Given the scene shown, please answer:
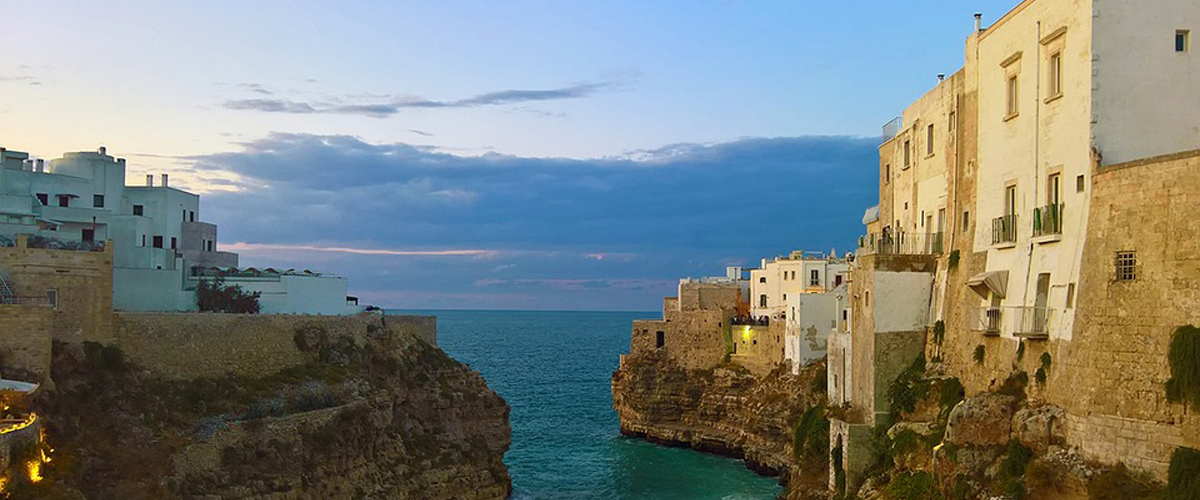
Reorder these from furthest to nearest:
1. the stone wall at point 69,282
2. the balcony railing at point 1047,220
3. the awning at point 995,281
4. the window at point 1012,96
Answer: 1. the stone wall at point 69,282
2. the awning at point 995,281
3. the window at point 1012,96
4. the balcony railing at point 1047,220

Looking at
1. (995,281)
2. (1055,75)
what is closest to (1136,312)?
(995,281)

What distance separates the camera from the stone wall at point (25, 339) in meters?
32.4

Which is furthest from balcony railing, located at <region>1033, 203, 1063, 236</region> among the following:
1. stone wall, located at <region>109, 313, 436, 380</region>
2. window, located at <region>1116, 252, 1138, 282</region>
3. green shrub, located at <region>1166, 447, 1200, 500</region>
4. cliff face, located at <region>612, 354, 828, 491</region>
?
stone wall, located at <region>109, 313, 436, 380</region>

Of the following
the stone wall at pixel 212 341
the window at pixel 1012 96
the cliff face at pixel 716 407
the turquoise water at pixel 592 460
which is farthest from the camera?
the cliff face at pixel 716 407

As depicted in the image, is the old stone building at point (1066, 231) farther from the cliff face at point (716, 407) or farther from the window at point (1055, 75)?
the cliff face at point (716, 407)

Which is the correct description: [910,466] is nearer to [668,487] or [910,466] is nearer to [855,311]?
[855,311]

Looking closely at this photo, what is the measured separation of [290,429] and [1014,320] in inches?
977

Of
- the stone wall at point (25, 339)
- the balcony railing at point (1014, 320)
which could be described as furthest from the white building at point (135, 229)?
the balcony railing at point (1014, 320)

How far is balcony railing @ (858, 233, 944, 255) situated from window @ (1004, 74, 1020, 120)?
633 cm

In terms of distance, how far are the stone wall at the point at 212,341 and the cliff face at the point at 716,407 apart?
2407 centimetres

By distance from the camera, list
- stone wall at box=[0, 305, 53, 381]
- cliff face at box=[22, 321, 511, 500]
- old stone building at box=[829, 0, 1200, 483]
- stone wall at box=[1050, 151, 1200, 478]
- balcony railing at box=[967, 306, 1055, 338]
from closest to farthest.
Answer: stone wall at box=[1050, 151, 1200, 478] → old stone building at box=[829, 0, 1200, 483] → balcony railing at box=[967, 306, 1055, 338] → stone wall at box=[0, 305, 53, 381] → cliff face at box=[22, 321, 511, 500]

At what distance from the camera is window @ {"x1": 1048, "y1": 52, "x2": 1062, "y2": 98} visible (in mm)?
25719

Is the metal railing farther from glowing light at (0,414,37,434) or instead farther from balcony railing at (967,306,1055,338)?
glowing light at (0,414,37,434)

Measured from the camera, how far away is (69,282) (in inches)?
1441
